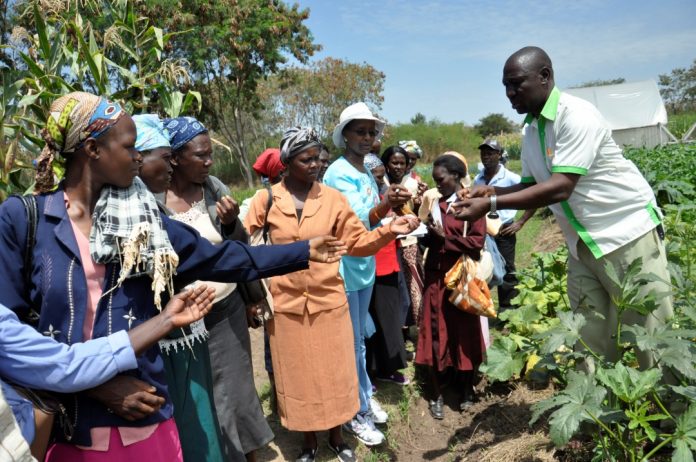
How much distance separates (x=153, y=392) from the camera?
1.63m

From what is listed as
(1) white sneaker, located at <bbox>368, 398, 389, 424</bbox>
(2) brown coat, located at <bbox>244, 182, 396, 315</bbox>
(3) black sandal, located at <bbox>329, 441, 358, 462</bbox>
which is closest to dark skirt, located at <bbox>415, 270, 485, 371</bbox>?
(1) white sneaker, located at <bbox>368, 398, 389, 424</bbox>

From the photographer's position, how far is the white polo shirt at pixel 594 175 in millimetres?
2529

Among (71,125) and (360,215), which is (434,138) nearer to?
(360,215)

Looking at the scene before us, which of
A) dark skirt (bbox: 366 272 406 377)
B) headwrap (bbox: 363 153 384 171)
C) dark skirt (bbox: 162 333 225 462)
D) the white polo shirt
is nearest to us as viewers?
dark skirt (bbox: 162 333 225 462)

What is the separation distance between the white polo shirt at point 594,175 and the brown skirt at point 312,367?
4.73 ft

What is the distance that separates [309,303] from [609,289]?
1.63m

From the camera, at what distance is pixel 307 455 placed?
3.18 metres

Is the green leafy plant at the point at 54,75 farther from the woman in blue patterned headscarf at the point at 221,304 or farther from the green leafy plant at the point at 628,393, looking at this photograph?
the green leafy plant at the point at 628,393

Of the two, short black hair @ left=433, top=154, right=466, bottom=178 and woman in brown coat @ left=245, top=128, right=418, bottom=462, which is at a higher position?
short black hair @ left=433, top=154, right=466, bottom=178

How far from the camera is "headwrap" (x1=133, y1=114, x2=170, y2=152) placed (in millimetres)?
2402

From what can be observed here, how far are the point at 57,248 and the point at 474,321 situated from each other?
300 cm

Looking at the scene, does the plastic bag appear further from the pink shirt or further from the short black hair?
the pink shirt

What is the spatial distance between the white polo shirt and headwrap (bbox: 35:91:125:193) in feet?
6.65

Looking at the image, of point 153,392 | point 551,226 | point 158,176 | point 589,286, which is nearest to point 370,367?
point 589,286
